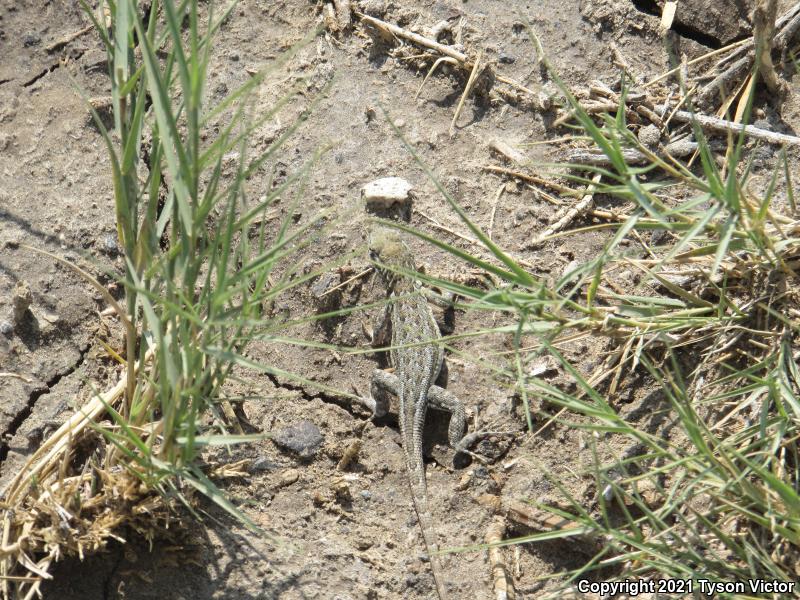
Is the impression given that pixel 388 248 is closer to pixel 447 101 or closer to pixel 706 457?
pixel 447 101

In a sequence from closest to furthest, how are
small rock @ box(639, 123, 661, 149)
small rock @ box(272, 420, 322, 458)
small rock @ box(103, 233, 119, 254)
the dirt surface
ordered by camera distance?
the dirt surface < small rock @ box(272, 420, 322, 458) < small rock @ box(103, 233, 119, 254) < small rock @ box(639, 123, 661, 149)

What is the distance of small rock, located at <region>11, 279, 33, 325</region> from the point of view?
376 cm

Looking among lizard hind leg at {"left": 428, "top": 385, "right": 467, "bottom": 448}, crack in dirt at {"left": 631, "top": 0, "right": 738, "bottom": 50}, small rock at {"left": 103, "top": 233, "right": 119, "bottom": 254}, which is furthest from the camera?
crack in dirt at {"left": 631, "top": 0, "right": 738, "bottom": 50}

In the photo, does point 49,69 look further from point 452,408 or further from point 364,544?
point 364,544

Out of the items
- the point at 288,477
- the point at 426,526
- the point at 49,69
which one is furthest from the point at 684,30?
the point at 49,69

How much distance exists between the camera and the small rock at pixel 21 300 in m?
3.76

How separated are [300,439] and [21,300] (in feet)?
4.64

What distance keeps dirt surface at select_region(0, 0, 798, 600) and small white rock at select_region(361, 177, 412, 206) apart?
0.29 ft

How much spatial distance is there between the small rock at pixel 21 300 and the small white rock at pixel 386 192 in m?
1.76

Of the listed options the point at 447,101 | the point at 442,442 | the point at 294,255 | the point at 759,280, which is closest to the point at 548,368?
the point at 442,442

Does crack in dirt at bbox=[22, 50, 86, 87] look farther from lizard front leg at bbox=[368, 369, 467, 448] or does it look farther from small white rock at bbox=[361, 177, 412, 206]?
lizard front leg at bbox=[368, 369, 467, 448]

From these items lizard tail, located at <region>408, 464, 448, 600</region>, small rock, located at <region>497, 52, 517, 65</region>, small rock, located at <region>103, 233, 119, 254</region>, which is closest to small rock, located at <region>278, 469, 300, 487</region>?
lizard tail, located at <region>408, 464, 448, 600</region>

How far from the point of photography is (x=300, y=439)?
3.77 m

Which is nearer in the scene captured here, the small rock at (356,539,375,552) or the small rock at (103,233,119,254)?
the small rock at (356,539,375,552)
